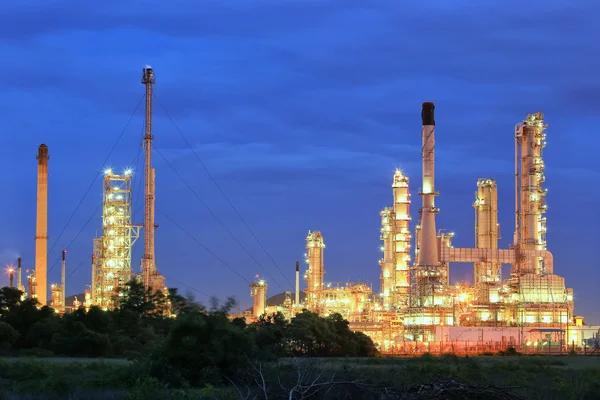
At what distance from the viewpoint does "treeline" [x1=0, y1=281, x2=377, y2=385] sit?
112 feet

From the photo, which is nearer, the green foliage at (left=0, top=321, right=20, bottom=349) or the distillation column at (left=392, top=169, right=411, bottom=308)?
the green foliage at (left=0, top=321, right=20, bottom=349)

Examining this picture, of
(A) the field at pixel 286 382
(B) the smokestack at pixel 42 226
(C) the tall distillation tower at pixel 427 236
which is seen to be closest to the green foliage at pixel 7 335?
(A) the field at pixel 286 382

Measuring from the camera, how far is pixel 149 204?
84.4 m

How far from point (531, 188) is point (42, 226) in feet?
148

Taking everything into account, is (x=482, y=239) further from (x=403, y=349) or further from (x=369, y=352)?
(x=369, y=352)

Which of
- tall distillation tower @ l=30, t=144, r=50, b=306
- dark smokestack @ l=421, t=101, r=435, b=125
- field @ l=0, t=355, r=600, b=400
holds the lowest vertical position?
field @ l=0, t=355, r=600, b=400

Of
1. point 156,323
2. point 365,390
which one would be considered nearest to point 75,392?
point 365,390

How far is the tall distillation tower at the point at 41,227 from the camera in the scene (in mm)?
88438

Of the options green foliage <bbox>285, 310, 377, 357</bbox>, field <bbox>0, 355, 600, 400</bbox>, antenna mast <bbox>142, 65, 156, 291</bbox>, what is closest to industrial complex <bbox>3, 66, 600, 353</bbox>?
antenna mast <bbox>142, 65, 156, 291</bbox>

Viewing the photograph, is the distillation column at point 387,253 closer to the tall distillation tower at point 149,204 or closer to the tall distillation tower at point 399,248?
the tall distillation tower at point 399,248

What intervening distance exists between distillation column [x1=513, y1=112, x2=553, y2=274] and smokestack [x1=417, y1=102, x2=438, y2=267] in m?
9.16

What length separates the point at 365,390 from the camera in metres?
29.5

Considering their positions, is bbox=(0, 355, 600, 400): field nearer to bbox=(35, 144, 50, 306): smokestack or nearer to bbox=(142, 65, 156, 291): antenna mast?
bbox=(142, 65, 156, 291): antenna mast

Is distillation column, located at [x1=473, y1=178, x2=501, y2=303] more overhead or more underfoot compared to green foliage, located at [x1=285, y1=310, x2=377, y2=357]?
more overhead
